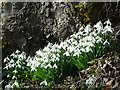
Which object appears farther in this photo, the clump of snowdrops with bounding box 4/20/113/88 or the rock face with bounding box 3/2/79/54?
the rock face with bounding box 3/2/79/54

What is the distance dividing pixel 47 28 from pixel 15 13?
0.74 m

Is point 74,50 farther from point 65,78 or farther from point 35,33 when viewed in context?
point 35,33

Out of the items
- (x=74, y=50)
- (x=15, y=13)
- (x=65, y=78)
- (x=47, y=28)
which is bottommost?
(x=65, y=78)

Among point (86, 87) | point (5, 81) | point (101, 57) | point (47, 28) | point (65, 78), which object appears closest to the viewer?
point (86, 87)

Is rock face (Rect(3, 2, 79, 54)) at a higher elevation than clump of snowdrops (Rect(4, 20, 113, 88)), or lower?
higher

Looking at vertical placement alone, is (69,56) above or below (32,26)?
below

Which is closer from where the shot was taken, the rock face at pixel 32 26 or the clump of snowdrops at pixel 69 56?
the clump of snowdrops at pixel 69 56

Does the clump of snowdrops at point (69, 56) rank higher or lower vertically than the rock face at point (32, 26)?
lower

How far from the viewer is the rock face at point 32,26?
464 cm

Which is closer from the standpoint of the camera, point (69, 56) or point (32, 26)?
point (69, 56)

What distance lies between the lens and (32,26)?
4840 millimetres

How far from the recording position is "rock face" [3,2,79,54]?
4.64 metres

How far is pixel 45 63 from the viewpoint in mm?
3479

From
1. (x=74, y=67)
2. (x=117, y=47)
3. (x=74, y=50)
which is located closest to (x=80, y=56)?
(x=74, y=50)
